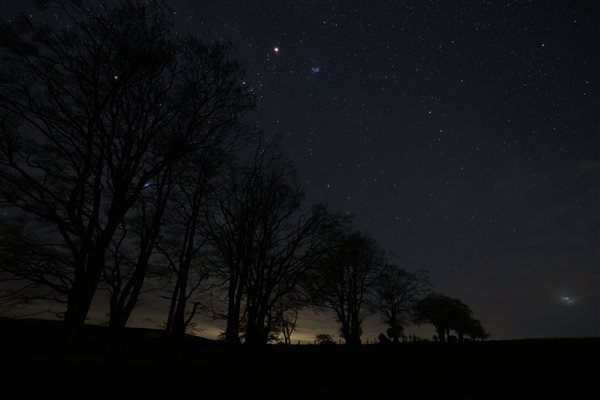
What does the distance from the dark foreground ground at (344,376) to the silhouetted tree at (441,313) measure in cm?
4060

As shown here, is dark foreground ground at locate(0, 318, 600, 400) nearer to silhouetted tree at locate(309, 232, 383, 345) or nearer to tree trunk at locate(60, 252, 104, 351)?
tree trunk at locate(60, 252, 104, 351)

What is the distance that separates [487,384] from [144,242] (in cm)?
1477

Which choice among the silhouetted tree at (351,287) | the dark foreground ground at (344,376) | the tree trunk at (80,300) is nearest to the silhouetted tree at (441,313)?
the silhouetted tree at (351,287)

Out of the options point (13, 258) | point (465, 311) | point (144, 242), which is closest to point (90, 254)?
point (13, 258)

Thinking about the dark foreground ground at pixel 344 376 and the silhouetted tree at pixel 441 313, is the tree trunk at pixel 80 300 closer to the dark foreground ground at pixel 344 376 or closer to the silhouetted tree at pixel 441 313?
the dark foreground ground at pixel 344 376

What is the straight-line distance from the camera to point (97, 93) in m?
9.97

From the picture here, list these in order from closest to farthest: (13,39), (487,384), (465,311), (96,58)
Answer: (487,384), (13,39), (96,58), (465,311)

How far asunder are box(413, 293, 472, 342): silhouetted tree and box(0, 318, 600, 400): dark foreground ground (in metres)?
40.6

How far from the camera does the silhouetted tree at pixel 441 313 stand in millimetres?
48334

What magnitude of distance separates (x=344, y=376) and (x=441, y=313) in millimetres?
49063

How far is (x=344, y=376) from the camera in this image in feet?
27.5

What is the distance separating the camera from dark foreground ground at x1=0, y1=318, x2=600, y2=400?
6688mm

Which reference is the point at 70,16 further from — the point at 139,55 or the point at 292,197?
the point at 292,197

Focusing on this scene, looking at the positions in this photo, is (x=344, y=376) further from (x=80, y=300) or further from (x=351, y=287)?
(x=351, y=287)
